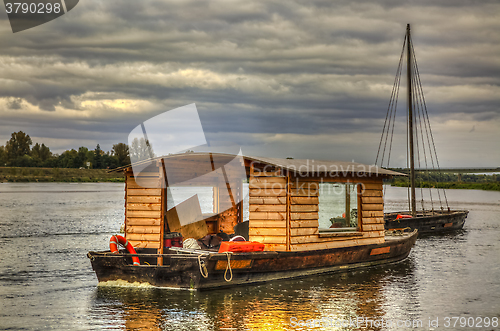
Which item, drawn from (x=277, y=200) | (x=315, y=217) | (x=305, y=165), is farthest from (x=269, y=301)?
(x=305, y=165)

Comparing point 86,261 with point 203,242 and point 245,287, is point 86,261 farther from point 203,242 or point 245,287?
point 245,287

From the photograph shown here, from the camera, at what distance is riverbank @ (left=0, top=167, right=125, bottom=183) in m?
153

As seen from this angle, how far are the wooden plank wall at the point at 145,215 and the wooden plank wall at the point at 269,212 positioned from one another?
2.92 m

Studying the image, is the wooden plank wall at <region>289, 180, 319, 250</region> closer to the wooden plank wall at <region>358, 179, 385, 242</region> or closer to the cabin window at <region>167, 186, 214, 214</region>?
the wooden plank wall at <region>358, 179, 385, 242</region>

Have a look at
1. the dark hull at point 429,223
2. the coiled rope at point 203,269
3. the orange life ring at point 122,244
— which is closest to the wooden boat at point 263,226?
the coiled rope at point 203,269

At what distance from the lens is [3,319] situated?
1201 cm

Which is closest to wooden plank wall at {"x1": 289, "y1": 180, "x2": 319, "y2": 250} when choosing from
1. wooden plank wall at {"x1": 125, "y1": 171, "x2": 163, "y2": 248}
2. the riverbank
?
wooden plank wall at {"x1": 125, "y1": 171, "x2": 163, "y2": 248}

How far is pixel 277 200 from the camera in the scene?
15.0 metres

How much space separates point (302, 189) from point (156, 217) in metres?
4.72

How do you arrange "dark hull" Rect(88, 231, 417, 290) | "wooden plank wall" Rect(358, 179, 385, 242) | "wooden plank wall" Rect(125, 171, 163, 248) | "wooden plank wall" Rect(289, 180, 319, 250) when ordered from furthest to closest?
"wooden plank wall" Rect(358, 179, 385, 242) → "wooden plank wall" Rect(289, 180, 319, 250) → "wooden plank wall" Rect(125, 171, 163, 248) → "dark hull" Rect(88, 231, 417, 290)

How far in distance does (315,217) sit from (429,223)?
20.5m

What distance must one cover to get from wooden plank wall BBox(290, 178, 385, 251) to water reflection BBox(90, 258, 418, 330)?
136 centimetres

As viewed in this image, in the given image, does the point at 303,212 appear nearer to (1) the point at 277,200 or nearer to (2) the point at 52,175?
(1) the point at 277,200

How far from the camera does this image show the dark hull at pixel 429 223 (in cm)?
3059
